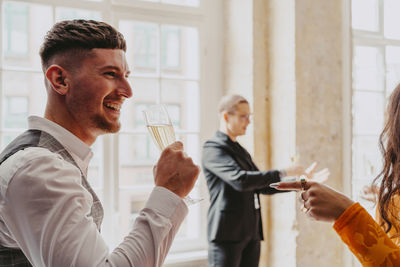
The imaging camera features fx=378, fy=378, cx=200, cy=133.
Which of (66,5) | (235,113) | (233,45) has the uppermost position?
(66,5)

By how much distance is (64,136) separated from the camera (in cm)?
100

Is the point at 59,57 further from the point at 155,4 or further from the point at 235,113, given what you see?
the point at 155,4

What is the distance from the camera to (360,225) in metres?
1.02

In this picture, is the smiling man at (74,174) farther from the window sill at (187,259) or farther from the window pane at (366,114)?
the window pane at (366,114)

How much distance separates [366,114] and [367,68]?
35cm

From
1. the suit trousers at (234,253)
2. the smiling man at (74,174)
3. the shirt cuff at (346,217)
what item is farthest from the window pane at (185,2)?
the shirt cuff at (346,217)

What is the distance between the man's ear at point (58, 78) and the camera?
1012mm

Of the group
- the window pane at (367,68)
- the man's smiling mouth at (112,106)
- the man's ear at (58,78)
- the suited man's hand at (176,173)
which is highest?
the window pane at (367,68)

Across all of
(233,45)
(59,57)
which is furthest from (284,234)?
(59,57)

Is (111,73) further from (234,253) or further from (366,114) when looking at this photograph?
(366,114)

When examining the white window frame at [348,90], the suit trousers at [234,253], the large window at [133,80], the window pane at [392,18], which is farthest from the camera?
the white window frame at [348,90]

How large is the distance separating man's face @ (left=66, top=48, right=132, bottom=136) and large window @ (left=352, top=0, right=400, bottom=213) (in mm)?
2277

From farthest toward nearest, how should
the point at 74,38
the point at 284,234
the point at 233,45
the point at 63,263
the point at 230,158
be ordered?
the point at 233,45 < the point at 284,234 < the point at 230,158 < the point at 74,38 < the point at 63,263

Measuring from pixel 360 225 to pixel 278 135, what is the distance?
1.84m
